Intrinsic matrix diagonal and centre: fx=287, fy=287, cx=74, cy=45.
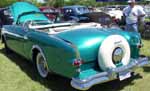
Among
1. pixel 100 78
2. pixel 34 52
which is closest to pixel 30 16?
pixel 34 52

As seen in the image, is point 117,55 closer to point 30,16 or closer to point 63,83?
point 63,83

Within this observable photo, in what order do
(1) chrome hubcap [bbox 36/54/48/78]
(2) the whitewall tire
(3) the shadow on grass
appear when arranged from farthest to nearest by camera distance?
(1) chrome hubcap [bbox 36/54/48/78] → (3) the shadow on grass → (2) the whitewall tire

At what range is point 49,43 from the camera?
543 cm

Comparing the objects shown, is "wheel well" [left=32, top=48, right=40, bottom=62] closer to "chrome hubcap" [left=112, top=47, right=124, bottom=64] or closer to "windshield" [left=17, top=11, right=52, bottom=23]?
"chrome hubcap" [left=112, top=47, right=124, bottom=64]

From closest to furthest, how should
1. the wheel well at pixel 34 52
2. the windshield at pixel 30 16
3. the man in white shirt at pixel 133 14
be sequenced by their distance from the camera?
the wheel well at pixel 34 52 → the windshield at pixel 30 16 → the man in white shirt at pixel 133 14

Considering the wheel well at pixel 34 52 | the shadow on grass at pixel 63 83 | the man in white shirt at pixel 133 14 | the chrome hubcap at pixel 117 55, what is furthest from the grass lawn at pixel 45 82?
the man in white shirt at pixel 133 14

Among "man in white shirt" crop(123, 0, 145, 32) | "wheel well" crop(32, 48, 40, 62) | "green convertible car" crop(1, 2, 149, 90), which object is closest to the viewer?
"green convertible car" crop(1, 2, 149, 90)

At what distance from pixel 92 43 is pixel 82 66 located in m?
0.46

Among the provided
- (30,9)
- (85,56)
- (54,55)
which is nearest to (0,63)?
(30,9)

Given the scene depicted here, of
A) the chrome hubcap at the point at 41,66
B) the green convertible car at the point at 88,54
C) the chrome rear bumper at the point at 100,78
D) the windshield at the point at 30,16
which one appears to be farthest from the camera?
the windshield at the point at 30,16

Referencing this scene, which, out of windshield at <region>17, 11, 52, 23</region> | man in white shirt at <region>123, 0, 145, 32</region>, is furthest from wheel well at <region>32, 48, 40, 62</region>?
man in white shirt at <region>123, 0, 145, 32</region>

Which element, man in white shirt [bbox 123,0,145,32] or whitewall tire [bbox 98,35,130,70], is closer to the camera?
whitewall tire [bbox 98,35,130,70]

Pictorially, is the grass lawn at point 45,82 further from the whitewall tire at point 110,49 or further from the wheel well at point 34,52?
the whitewall tire at point 110,49

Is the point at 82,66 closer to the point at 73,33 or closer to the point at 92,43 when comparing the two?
the point at 92,43
